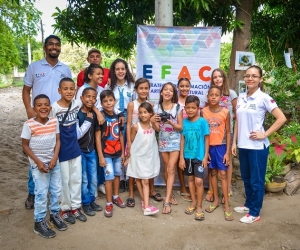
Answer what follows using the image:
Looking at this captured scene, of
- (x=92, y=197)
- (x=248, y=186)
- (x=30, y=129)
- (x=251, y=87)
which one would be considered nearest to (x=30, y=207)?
(x=92, y=197)

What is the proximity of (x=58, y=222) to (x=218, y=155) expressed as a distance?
1945mm

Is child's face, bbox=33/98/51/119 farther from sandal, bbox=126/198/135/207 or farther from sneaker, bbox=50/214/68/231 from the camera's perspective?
sandal, bbox=126/198/135/207

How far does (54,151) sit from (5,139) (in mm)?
5646

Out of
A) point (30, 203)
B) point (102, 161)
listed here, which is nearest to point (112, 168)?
point (102, 161)

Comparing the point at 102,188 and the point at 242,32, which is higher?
the point at 242,32

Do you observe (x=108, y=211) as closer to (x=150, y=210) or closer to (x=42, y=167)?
(x=150, y=210)

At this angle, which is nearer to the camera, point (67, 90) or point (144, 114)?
point (67, 90)

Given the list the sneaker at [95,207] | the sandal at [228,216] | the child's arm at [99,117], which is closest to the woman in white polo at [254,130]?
the sandal at [228,216]

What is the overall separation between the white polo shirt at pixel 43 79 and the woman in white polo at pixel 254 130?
6.96ft

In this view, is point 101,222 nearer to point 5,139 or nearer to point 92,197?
point 92,197

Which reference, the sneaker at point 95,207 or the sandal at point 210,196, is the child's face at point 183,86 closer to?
the sandal at point 210,196

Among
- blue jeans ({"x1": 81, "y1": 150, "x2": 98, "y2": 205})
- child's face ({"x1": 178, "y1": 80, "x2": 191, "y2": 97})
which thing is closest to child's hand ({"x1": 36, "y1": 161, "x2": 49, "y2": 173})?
blue jeans ({"x1": 81, "y1": 150, "x2": 98, "y2": 205})

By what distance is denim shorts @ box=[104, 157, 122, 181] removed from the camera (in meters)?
3.80

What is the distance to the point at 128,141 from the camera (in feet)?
12.9
